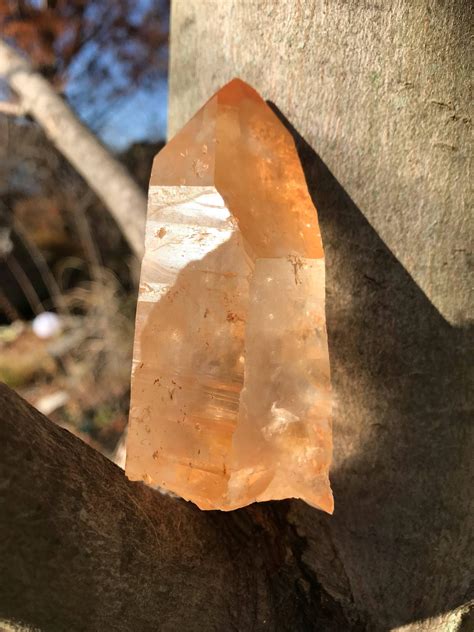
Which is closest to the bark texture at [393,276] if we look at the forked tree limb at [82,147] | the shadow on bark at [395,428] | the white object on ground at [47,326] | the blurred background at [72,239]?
the shadow on bark at [395,428]

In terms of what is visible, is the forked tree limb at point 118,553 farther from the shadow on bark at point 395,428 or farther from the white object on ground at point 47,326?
the white object on ground at point 47,326

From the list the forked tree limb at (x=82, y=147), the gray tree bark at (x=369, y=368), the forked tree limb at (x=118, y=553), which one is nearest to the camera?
the forked tree limb at (x=118, y=553)

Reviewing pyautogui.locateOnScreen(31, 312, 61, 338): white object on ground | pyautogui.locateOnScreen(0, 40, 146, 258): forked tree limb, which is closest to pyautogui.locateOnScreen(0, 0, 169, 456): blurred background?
pyautogui.locateOnScreen(31, 312, 61, 338): white object on ground

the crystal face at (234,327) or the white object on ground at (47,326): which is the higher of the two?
the crystal face at (234,327)

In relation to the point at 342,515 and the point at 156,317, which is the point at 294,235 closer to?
the point at 156,317

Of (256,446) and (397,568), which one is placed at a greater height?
(256,446)

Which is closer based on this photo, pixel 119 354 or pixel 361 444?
pixel 361 444

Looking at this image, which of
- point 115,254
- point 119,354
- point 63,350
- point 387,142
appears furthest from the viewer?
point 115,254

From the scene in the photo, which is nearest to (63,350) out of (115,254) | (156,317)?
(115,254)
